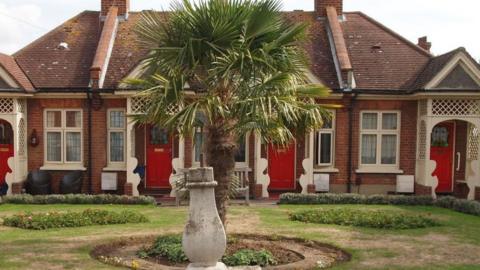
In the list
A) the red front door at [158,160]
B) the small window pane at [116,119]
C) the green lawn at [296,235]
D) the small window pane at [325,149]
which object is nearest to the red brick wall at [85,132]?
the small window pane at [116,119]

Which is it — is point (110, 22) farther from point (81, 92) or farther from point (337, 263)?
point (337, 263)

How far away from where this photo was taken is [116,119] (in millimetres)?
18234

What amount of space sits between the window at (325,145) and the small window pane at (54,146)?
30.2 feet

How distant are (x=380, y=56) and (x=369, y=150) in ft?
12.2

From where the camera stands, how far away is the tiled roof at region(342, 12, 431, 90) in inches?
715

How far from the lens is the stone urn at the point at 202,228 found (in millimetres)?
6324

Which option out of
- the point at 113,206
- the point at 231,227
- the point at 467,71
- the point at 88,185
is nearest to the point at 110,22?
the point at 88,185

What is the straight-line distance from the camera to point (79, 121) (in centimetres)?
1827

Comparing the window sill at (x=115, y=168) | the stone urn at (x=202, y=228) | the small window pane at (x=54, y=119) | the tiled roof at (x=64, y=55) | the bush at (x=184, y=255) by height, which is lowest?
the bush at (x=184, y=255)

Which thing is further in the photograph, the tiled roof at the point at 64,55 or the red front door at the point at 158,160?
the red front door at the point at 158,160

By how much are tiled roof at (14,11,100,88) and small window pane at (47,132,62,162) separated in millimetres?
1782

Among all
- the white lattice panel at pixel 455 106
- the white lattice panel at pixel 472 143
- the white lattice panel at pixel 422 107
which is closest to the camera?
the white lattice panel at pixel 455 106

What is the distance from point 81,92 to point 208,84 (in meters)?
9.83

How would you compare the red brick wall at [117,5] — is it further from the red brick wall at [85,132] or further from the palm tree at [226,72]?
the palm tree at [226,72]
